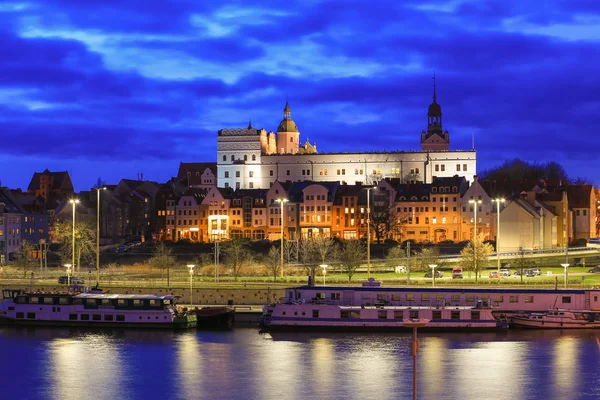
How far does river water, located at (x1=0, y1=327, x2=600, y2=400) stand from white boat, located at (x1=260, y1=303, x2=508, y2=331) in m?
1.31

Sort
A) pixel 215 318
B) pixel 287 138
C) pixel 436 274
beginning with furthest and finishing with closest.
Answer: pixel 287 138 < pixel 436 274 < pixel 215 318

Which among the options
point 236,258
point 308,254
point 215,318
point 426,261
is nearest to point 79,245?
point 236,258

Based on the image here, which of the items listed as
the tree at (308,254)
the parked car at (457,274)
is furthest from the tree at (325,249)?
the parked car at (457,274)

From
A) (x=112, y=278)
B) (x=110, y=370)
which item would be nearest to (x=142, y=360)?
(x=110, y=370)

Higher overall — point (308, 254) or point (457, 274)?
point (308, 254)

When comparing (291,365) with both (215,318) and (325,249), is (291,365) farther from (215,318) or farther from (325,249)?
(325,249)

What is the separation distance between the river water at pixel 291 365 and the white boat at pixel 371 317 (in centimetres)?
131

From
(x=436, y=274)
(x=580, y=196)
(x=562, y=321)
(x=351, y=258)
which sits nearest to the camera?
(x=562, y=321)

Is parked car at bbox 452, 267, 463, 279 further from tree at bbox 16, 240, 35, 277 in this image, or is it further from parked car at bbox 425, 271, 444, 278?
tree at bbox 16, 240, 35, 277

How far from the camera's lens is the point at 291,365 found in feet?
188

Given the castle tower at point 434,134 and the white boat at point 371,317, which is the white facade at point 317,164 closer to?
the castle tower at point 434,134

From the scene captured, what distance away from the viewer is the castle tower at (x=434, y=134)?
186 metres

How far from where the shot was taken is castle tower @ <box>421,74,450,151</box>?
186250 mm

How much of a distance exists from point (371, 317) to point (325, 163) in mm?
108987
